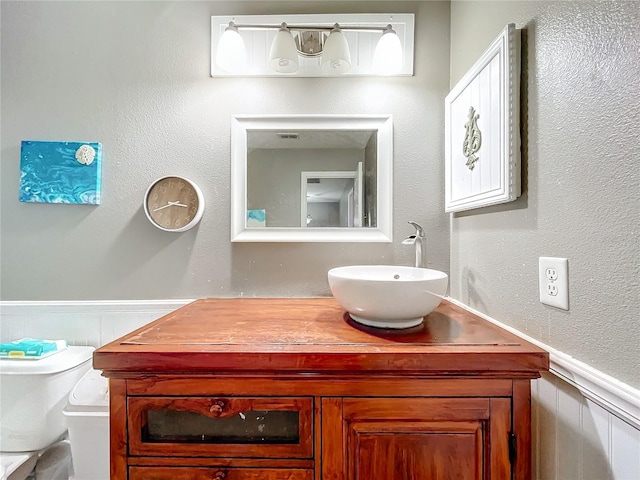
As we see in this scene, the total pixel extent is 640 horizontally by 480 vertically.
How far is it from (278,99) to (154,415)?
1.16 meters

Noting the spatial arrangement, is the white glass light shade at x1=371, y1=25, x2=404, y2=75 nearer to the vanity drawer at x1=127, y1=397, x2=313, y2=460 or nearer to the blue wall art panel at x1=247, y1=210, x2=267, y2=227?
the blue wall art panel at x1=247, y1=210, x2=267, y2=227

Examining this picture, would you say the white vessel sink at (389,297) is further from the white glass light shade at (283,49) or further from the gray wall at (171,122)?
the white glass light shade at (283,49)

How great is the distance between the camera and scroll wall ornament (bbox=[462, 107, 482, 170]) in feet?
2.94

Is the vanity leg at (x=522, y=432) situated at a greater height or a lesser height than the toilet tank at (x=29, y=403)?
greater

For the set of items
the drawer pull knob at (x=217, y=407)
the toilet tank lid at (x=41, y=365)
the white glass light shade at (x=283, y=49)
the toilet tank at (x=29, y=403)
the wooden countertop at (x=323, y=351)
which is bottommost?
the toilet tank at (x=29, y=403)

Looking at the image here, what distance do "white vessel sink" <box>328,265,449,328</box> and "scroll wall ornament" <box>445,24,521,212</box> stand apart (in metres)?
0.33

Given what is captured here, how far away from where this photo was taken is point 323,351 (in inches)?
24.1

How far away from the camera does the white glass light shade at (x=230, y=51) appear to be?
3.59ft

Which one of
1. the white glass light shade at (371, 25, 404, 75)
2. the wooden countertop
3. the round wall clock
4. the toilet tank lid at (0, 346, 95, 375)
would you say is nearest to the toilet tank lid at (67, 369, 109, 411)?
the toilet tank lid at (0, 346, 95, 375)

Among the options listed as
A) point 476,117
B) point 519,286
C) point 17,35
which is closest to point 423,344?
point 519,286

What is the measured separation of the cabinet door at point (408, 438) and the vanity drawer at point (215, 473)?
74 millimetres

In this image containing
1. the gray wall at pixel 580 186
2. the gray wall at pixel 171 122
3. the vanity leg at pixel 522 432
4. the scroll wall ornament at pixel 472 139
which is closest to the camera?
the gray wall at pixel 580 186

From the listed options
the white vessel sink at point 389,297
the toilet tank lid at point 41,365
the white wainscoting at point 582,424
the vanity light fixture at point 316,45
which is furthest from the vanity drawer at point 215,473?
the vanity light fixture at point 316,45

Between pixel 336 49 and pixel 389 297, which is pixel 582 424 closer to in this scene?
pixel 389 297
